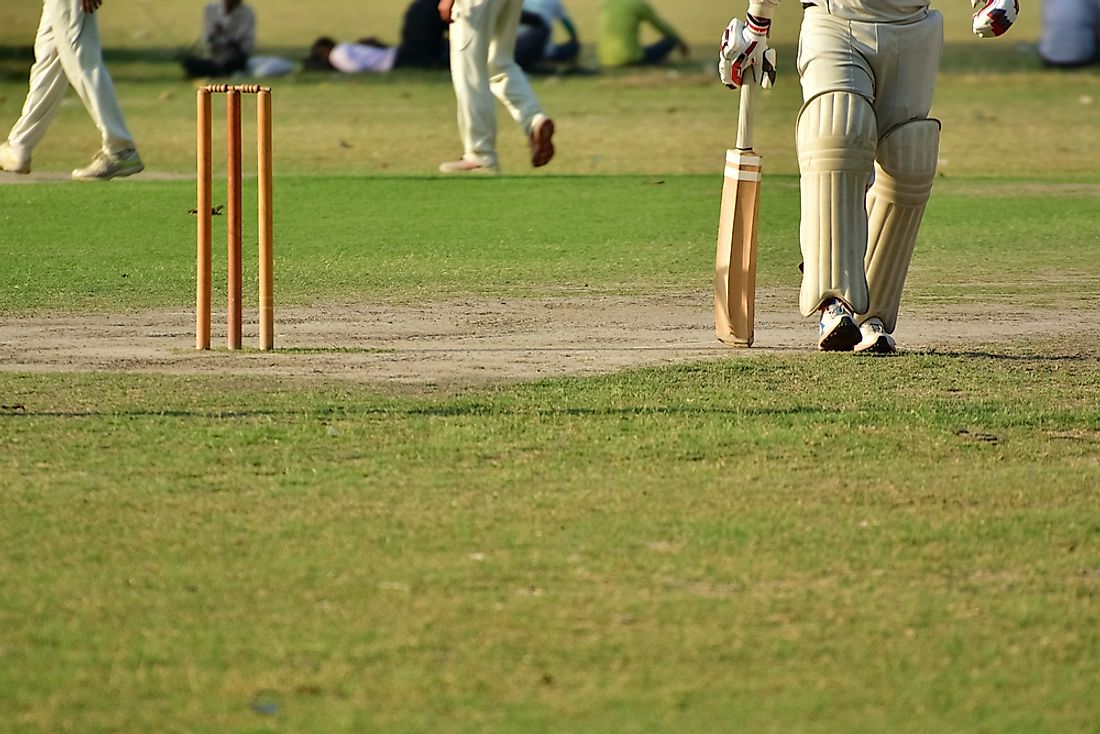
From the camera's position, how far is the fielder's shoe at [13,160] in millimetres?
14275

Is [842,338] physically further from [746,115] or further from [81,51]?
[81,51]

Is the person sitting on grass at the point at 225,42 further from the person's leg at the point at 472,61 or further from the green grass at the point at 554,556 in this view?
the green grass at the point at 554,556

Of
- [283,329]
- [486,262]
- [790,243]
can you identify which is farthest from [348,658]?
[790,243]

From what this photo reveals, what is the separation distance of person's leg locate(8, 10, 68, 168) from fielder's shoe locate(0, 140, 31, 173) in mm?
147

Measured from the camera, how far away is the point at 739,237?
8414 millimetres

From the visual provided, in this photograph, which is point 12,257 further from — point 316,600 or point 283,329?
point 316,600

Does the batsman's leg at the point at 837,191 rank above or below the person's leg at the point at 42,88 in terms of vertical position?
above

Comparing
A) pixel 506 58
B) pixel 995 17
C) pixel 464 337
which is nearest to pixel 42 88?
pixel 506 58

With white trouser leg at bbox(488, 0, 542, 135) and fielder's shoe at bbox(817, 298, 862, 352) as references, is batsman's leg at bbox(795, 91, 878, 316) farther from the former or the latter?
white trouser leg at bbox(488, 0, 542, 135)

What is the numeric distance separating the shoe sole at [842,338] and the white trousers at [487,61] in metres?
6.29

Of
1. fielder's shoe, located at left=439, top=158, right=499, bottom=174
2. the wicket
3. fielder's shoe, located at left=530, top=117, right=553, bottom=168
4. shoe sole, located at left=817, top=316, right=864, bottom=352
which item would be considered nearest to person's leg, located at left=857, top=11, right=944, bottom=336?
shoe sole, located at left=817, top=316, right=864, bottom=352

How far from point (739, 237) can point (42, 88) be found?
670cm

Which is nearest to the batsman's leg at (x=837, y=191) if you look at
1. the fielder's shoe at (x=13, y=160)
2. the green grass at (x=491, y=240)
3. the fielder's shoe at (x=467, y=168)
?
the green grass at (x=491, y=240)

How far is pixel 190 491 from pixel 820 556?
1757 millimetres
